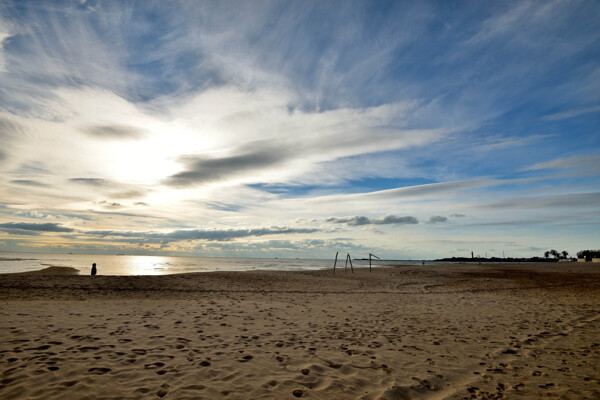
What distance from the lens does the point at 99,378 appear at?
18.6ft

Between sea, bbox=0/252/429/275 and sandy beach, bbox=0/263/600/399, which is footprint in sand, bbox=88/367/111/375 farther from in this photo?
sea, bbox=0/252/429/275

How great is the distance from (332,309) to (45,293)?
52.7ft

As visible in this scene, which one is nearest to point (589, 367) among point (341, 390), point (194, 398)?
point (341, 390)

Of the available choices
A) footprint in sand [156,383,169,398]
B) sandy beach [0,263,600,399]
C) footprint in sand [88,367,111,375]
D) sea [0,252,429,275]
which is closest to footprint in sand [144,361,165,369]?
sandy beach [0,263,600,399]

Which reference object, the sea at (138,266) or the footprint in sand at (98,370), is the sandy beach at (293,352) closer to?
the footprint in sand at (98,370)

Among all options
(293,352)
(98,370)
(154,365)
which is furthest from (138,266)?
(293,352)

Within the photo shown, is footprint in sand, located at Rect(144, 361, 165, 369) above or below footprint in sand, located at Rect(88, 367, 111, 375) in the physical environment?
below

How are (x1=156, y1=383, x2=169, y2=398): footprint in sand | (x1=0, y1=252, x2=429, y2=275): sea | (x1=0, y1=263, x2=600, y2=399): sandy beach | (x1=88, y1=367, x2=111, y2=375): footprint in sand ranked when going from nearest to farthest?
(x1=156, y1=383, x2=169, y2=398): footprint in sand → (x1=0, y1=263, x2=600, y2=399): sandy beach → (x1=88, y1=367, x2=111, y2=375): footprint in sand → (x1=0, y1=252, x2=429, y2=275): sea

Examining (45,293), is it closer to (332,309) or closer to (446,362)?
(332,309)

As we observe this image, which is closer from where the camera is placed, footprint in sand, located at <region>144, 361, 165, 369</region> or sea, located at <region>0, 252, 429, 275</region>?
footprint in sand, located at <region>144, 361, 165, 369</region>

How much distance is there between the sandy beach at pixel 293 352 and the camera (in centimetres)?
548

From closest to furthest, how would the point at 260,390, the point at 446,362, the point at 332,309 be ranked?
the point at 260,390 → the point at 446,362 → the point at 332,309

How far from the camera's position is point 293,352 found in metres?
7.53

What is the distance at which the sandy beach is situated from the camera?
5477 mm
